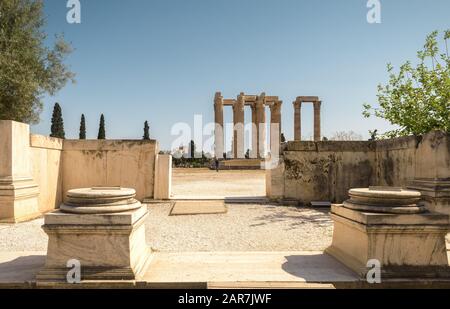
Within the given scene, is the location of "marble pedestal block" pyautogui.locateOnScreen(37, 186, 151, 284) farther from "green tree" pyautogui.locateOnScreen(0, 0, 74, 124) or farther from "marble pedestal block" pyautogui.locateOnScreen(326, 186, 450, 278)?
"green tree" pyautogui.locateOnScreen(0, 0, 74, 124)

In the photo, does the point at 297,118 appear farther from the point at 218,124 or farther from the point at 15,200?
the point at 15,200

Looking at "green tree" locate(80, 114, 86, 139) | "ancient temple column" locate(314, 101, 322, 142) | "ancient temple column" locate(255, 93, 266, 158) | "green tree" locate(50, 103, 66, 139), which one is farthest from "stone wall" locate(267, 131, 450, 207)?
"green tree" locate(80, 114, 86, 139)

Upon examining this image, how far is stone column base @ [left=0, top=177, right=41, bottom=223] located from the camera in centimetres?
738

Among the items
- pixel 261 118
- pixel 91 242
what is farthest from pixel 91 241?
pixel 261 118

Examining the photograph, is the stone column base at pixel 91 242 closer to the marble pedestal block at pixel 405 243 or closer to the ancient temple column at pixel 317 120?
the marble pedestal block at pixel 405 243

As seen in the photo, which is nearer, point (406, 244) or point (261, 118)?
point (406, 244)

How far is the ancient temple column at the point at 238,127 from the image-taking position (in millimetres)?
34375

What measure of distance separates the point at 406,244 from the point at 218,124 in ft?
102

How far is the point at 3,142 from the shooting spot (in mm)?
7391

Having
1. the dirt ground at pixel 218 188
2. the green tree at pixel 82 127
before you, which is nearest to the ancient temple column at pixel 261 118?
the dirt ground at pixel 218 188

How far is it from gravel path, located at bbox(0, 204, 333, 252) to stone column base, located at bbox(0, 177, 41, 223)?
403mm

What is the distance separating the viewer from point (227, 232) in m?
6.67
